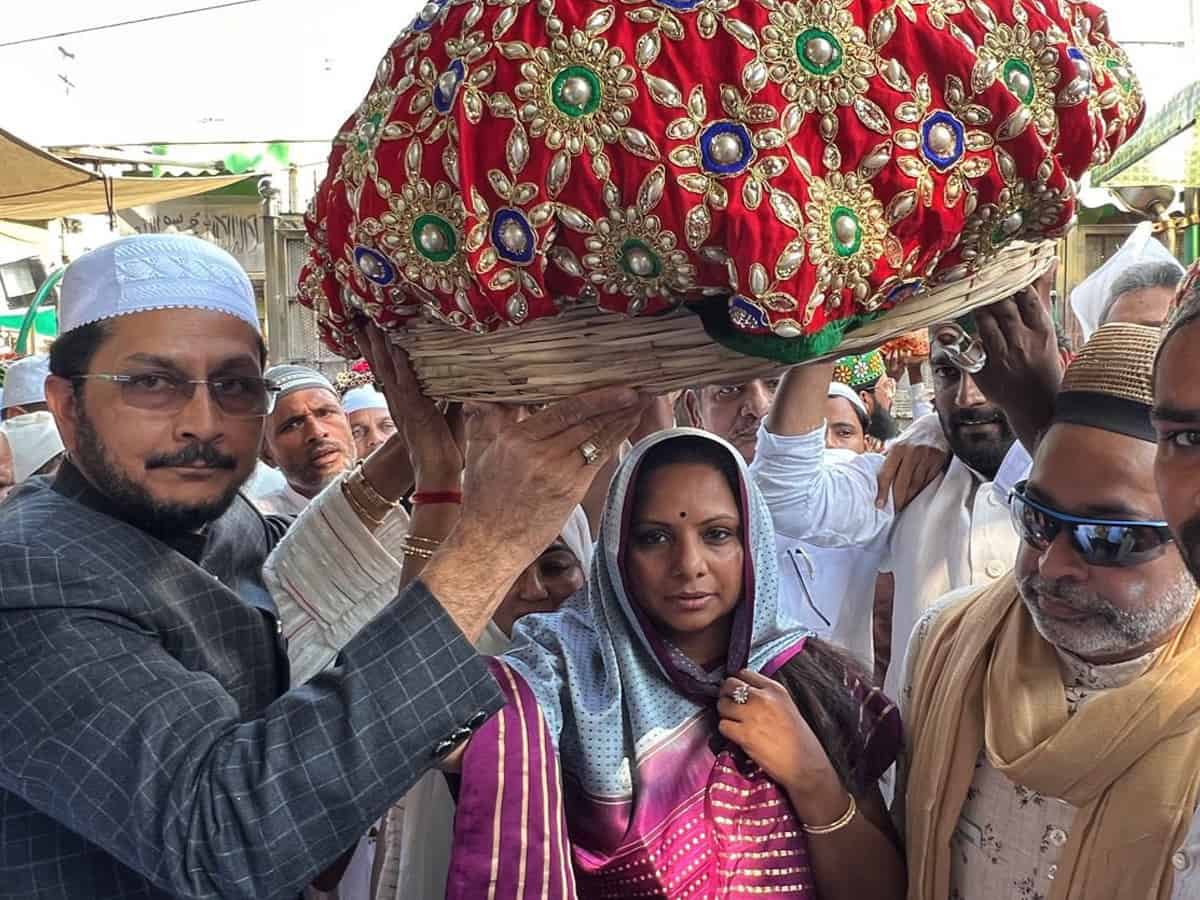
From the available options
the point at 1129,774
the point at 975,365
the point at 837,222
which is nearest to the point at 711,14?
the point at 837,222

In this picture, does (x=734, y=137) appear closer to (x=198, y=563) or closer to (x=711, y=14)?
(x=711, y=14)

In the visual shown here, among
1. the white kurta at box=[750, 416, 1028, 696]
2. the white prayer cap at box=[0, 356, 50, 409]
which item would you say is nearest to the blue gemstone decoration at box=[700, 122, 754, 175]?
the white kurta at box=[750, 416, 1028, 696]

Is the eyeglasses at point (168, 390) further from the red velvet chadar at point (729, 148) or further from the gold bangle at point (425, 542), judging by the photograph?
the red velvet chadar at point (729, 148)

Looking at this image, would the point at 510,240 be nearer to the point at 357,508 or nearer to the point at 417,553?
the point at 417,553

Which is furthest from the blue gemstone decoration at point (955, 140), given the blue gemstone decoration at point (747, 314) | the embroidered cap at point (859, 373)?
the embroidered cap at point (859, 373)

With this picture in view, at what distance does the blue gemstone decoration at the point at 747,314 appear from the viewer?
1027 millimetres

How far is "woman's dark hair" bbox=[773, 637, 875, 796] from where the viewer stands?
2.05 metres

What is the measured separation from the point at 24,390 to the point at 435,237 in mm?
5977

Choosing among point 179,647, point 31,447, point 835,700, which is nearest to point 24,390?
point 31,447

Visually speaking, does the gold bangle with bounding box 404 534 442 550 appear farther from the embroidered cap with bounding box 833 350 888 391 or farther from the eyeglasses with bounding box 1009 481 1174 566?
the embroidered cap with bounding box 833 350 888 391

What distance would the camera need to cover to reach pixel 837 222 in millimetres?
1028

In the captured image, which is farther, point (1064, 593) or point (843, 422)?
point (843, 422)

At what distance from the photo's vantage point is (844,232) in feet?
3.37

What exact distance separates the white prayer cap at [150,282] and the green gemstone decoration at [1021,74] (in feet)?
3.93
